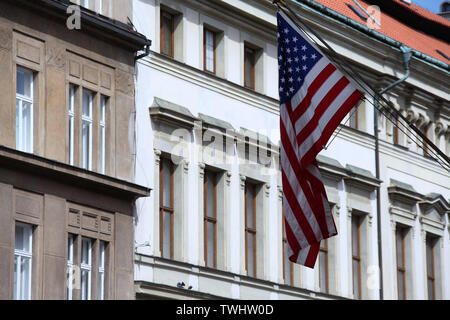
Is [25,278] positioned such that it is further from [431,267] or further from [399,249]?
[431,267]

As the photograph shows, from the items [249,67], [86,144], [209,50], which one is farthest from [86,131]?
[249,67]

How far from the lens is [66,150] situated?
28531mm

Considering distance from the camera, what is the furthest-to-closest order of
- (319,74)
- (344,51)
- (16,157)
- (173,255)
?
(344,51)
(173,255)
(16,157)
(319,74)

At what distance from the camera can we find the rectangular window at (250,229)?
34.2 m

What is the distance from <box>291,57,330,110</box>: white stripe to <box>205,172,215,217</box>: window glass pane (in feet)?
36.7

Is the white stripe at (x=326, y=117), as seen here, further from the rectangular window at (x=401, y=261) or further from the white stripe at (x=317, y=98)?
the rectangular window at (x=401, y=261)

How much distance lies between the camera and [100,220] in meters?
29.3

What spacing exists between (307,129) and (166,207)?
33.5 ft

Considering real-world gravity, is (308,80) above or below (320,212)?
above

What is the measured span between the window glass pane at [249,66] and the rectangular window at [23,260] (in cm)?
881
